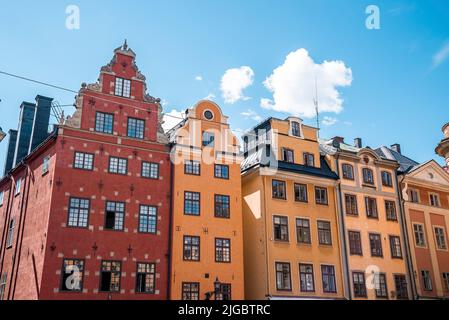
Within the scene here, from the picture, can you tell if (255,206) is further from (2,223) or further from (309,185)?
(2,223)

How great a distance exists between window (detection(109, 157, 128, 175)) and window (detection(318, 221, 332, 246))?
580 inches

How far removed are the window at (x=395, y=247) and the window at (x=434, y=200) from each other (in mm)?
6048

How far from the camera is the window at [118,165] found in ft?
95.2

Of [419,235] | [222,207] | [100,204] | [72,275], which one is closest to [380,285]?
[419,235]

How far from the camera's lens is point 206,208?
31.2 metres

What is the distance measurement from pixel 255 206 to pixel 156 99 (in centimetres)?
1002

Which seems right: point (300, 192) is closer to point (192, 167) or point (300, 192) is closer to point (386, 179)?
point (192, 167)

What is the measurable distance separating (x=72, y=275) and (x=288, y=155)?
17726mm

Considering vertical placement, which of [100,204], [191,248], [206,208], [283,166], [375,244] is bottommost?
[191,248]

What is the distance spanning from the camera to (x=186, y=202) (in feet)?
Answer: 100

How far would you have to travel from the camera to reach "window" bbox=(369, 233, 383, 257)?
36.4m

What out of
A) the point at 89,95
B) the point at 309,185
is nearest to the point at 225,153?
the point at 309,185

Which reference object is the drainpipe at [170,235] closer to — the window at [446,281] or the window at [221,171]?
the window at [221,171]

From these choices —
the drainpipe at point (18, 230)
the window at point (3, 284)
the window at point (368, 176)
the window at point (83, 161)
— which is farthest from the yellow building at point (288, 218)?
the window at point (3, 284)
